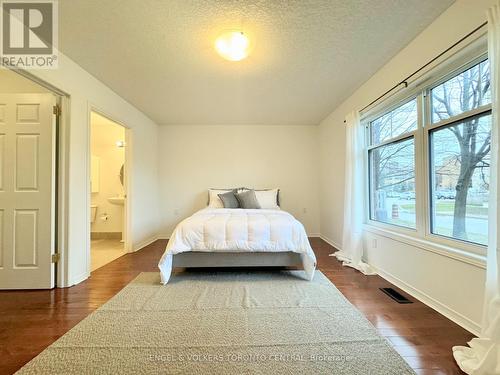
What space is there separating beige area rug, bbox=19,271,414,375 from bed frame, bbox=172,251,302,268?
13.0 inches

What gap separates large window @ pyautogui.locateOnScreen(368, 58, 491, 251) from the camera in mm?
1609

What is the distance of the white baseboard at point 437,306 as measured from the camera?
5.10 ft

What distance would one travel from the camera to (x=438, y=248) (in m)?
1.82

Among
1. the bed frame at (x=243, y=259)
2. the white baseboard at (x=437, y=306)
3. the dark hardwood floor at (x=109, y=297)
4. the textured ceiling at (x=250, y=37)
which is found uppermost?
the textured ceiling at (x=250, y=37)

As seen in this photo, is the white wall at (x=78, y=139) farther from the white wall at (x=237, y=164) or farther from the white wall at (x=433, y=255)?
the white wall at (x=433, y=255)

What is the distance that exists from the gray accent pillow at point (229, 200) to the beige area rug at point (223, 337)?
183 cm

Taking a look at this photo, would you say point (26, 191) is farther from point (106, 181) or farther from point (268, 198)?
point (268, 198)

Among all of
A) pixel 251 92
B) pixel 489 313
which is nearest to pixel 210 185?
pixel 251 92

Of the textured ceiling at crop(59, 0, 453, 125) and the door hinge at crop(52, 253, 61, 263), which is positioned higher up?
the textured ceiling at crop(59, 0, 453, 125)

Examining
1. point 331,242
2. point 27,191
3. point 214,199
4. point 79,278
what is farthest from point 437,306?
point 27,191

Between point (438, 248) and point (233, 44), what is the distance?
2.39 metres

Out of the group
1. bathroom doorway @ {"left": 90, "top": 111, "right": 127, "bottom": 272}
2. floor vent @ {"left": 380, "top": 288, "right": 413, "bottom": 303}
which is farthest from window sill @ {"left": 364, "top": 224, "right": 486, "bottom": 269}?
bathroom doorway @ {"left": 90, "top": 111, "right": 127, "bottom": 272}

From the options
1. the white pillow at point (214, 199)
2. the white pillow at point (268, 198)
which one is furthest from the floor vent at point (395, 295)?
the white pillow at point (214, 199)

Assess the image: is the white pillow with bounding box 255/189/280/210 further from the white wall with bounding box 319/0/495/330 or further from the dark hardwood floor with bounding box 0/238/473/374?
the white wall with bounding box 319/0/495/330
